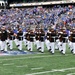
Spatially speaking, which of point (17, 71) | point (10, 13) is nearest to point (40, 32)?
point (17, 71)

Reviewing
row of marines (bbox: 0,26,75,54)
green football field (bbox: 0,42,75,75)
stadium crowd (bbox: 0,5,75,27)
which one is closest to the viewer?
green football field (bbox: 0,42,75,75)

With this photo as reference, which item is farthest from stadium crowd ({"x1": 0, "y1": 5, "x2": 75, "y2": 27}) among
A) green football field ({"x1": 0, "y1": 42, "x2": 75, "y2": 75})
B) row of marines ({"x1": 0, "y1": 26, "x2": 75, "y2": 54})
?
green football field ({"x1": 0, "y1": 42, "x2": 75, "y2": 75})

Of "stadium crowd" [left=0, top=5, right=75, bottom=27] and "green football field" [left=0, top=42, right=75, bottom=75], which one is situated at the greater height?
"stadium crowd" [left=0, top=5, right=75, bottom=27]

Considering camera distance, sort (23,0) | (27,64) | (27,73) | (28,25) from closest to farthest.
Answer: (27,73), (27,64), (28,25), (23,0)

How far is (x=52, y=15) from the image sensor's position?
125 feet

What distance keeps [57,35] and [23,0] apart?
3034cm

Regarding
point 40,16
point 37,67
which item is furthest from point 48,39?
point 40,16

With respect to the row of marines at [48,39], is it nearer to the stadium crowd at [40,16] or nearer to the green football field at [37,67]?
the green football field at [37,67]

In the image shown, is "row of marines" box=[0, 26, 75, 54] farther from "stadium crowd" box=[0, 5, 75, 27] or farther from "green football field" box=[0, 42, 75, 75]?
"stadium crowd" box=[0, 5, 75, 27]

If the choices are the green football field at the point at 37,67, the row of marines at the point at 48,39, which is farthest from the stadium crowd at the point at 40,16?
the green football field at the point at 37,67

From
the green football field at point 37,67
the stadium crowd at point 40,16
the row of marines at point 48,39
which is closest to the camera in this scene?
the green football field at point 37,67

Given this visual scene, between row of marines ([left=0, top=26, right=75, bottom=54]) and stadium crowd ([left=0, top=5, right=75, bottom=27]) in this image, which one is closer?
row of marines ([left=0, top=26, right=75, bottom=54])

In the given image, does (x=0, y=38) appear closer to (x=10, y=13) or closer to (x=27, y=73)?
(x=27, y=73)

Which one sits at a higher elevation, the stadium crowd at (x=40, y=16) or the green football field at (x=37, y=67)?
the stadium crowd at (x=40, y=16)
